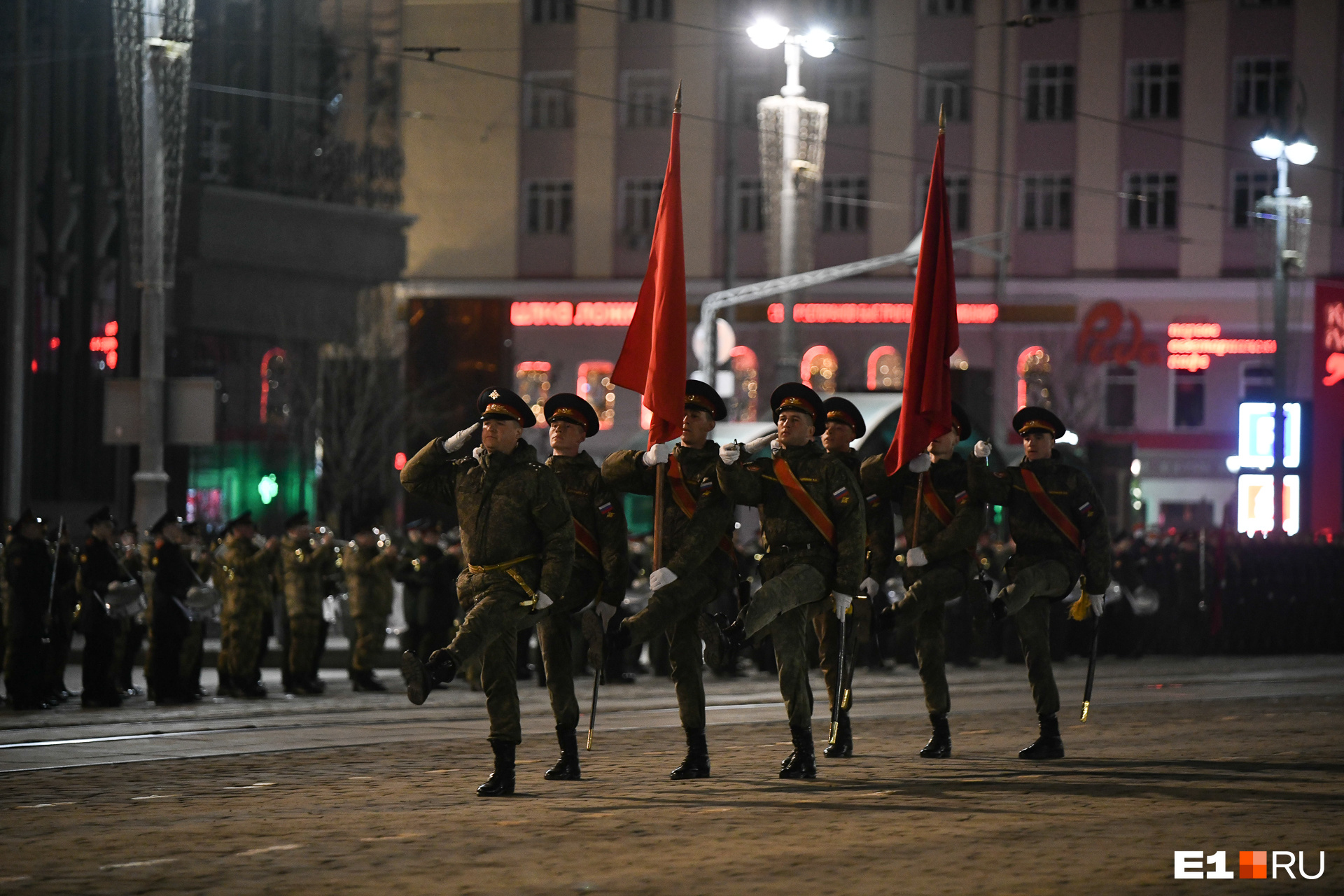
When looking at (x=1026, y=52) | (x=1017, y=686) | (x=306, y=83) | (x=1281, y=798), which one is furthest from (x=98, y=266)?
(x=1281, y=798)

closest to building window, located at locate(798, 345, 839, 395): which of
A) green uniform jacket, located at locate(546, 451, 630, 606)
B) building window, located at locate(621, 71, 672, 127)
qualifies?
building window, located at locate(621, 71, 672, 127)

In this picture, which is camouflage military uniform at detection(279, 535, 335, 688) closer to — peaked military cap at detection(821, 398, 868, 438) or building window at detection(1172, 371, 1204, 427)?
peaked military cap at detection(821, 398, 868, 438)

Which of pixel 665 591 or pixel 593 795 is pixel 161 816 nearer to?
pixel 593 795

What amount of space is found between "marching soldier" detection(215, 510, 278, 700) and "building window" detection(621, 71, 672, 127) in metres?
32.6

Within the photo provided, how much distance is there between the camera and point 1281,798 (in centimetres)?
1002

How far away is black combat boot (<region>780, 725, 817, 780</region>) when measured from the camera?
35.2 ft

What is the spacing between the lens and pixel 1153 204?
161 feet

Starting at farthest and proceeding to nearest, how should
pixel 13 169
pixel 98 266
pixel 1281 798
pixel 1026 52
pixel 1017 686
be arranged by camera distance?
pixel 1026 52
pixel 98 266
pixel 13 169
pixel 1017 686
pixel 1281 798

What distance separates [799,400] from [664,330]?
1124 mm

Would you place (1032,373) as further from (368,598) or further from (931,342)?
(931,342)

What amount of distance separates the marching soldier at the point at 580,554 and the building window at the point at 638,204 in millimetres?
40137

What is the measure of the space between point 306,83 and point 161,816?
104ft

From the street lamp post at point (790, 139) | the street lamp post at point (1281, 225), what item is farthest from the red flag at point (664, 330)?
the street lamp post at point (1281, 225)

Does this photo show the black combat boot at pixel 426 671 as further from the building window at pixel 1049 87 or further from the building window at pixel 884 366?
the building window at pixel 1049 87
